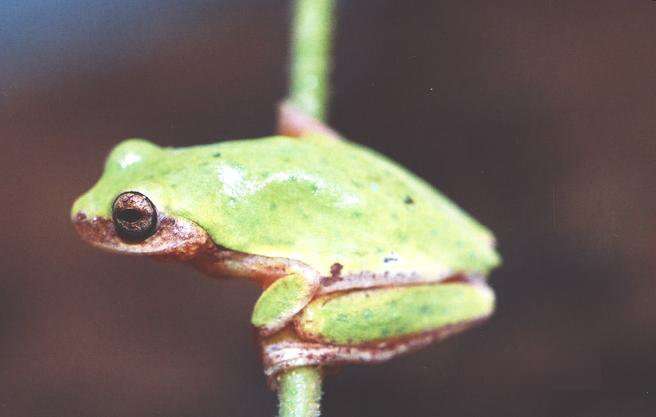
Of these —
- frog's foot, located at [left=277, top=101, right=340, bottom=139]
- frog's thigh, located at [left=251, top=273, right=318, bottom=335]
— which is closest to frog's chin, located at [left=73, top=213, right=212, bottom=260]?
frog's thigh, located at [left=251, top=273, right=318, bottom=335]

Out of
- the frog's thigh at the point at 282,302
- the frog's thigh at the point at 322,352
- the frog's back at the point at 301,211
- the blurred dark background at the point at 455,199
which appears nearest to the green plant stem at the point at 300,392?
the frog's thigh at the point at 322,352

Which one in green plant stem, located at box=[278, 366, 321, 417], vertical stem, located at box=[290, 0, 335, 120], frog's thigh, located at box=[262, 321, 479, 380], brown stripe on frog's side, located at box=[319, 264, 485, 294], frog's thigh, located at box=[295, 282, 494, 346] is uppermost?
vertical stem, located at box=[290, 0, 335, 120]

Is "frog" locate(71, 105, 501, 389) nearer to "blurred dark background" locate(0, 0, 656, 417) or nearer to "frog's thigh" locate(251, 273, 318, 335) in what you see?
"frog's thigh" locate(251, 273, 318, 335)

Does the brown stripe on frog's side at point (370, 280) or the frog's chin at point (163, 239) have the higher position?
the frog's chin at point (163, 239)

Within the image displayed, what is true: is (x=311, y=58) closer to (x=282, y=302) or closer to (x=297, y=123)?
(x=297, y=123)

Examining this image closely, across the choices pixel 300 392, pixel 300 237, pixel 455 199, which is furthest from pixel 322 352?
pixel 455 199

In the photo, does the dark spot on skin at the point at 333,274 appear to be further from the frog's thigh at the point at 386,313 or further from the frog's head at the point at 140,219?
the frog's head at the point at 140,219
